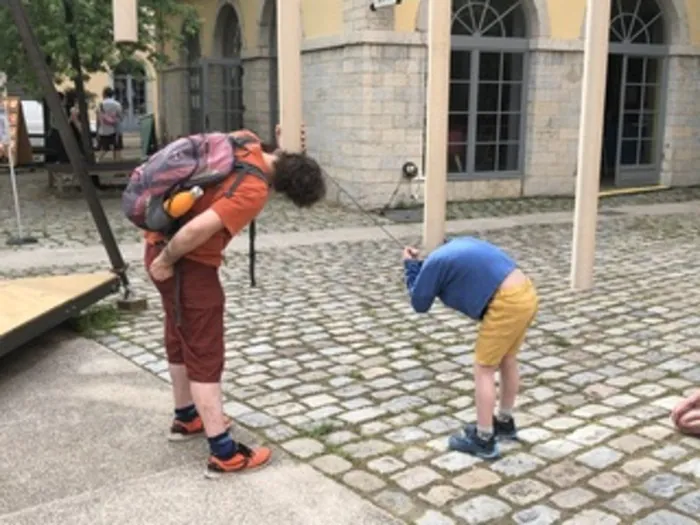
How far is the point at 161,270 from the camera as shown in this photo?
3.65 meters

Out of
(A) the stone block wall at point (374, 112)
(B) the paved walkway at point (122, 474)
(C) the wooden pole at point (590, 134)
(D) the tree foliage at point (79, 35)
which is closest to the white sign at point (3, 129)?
(D) the tree foliage at point (79, 35)

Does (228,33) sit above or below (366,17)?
above

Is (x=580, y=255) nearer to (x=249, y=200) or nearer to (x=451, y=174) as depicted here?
(x=249, y=200)

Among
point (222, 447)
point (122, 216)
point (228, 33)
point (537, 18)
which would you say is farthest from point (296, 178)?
point (228, 33)

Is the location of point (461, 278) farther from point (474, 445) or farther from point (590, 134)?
point (590, 134)

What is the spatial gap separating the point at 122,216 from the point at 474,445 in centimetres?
880

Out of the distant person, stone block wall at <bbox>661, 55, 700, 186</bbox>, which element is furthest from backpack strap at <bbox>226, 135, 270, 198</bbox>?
the distant person

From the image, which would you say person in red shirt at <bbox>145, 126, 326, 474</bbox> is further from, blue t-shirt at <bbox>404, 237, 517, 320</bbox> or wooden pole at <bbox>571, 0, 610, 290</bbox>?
wooden pole at <bbox>571, 0, 610, 290</bbox>

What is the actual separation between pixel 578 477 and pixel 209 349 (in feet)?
5.47

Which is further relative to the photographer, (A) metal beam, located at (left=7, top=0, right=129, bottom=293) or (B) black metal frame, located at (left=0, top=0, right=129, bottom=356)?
(A) metal beam, located at (left=7, top=0, right=129, bottom=293)

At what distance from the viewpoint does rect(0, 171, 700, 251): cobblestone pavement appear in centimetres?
1045

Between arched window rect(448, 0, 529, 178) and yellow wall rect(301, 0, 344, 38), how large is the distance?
177 centimetres

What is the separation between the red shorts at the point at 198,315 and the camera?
3.70m

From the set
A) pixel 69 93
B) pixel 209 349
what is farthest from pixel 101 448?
pixel 69 93
